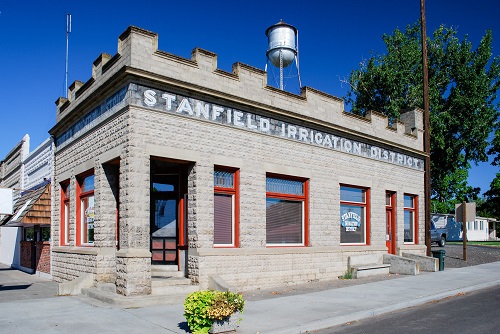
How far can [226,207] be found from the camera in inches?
552

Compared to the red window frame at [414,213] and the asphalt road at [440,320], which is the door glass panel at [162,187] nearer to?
the asphalt road at [440,320]

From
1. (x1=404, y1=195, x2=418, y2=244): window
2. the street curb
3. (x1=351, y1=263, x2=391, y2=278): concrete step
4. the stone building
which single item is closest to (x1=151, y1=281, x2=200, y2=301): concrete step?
the stone building

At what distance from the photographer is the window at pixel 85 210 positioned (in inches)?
580

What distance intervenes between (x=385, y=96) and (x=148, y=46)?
96.1ft

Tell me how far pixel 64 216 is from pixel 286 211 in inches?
300

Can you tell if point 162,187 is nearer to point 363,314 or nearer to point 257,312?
point 257,312

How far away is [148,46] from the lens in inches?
490

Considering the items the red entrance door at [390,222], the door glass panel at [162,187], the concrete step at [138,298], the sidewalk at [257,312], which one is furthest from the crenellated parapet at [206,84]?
the sidewalk at [257,312]

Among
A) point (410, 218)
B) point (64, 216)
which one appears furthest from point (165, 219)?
point (410, 218)

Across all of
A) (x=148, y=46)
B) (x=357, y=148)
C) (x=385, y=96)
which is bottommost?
(x=357, y=148)

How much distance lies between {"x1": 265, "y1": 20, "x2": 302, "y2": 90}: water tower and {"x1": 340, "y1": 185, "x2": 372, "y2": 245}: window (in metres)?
6.33

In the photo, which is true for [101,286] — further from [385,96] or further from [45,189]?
[385,96]

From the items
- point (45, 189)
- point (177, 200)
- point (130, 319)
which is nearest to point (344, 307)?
point (130, 319)

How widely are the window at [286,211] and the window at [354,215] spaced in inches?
89.7
